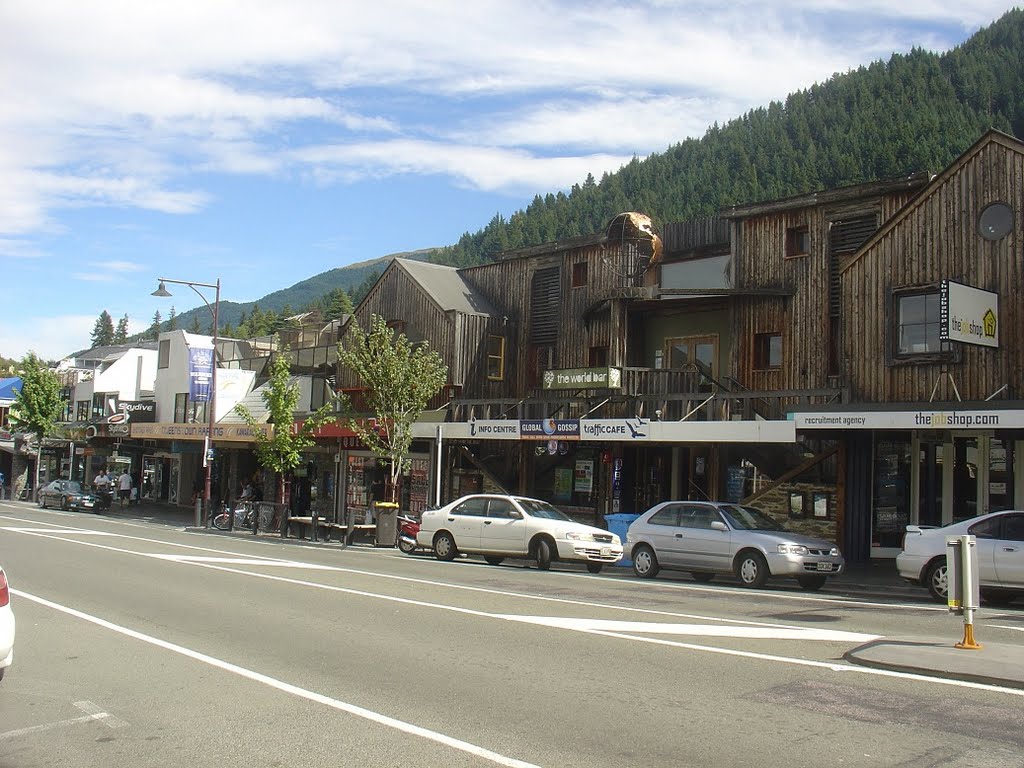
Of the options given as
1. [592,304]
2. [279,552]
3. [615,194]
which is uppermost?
[615,194]

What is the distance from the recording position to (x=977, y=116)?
13412cm

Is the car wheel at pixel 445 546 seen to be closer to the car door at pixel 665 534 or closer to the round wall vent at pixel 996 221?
the car door at pixel 665 534

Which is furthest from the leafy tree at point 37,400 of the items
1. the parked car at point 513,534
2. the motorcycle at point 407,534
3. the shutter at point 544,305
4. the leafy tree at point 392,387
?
the parked car at point 513,534

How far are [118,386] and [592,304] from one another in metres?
36.8

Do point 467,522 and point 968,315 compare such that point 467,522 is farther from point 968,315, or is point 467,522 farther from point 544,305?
point 544,305

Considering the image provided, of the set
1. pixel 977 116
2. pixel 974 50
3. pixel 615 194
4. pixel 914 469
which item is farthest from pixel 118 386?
pixel 974 50

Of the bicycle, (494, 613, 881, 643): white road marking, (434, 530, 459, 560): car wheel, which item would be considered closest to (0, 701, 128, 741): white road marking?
(494, 613, 881, 643): white road marking

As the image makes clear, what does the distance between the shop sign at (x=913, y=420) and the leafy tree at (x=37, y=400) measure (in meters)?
42.4

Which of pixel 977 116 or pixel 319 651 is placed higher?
pixel 977 116

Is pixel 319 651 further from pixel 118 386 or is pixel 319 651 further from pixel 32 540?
pixel 118 386

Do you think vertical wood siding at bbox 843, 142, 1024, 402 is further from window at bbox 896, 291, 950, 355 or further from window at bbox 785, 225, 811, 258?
window at bbox 785, 225, 811, 258

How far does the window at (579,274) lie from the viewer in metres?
30.9

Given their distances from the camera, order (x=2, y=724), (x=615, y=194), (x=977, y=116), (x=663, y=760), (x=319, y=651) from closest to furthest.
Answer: (x=663, y=760) → (x=2, y=724) → (x=319, y=651) → (x=977, y=116) → (x=615, y=194)

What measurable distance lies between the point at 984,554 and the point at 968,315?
6.30 m
